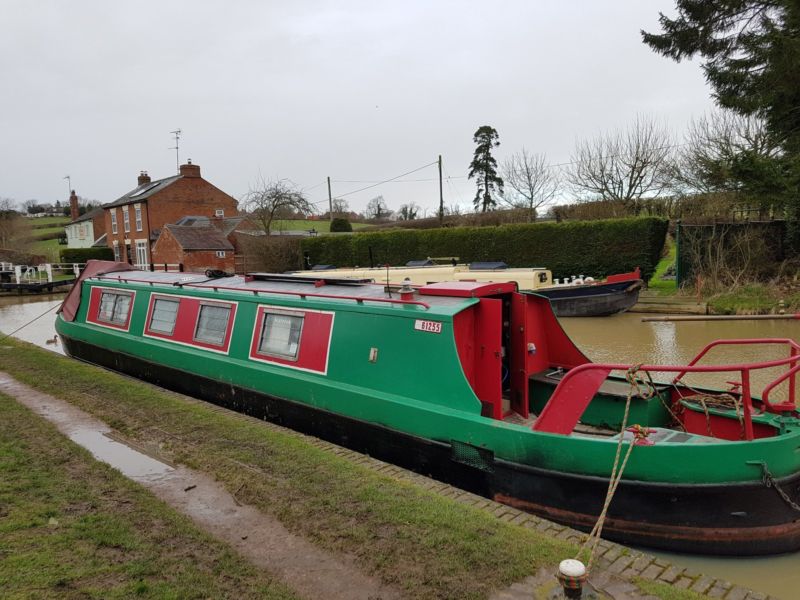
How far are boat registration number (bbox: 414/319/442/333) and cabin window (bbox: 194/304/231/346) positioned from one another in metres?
3.07

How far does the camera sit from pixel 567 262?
802 inches

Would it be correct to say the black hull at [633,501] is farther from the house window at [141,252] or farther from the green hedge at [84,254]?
the green hedge at [84,254]

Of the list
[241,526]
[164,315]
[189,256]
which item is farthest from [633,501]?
[189,256]

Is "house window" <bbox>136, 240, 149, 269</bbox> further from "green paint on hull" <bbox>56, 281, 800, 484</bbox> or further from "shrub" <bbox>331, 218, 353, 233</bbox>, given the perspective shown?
"green paint on hull" <bbox>56, 281, 800, 484</bbox>

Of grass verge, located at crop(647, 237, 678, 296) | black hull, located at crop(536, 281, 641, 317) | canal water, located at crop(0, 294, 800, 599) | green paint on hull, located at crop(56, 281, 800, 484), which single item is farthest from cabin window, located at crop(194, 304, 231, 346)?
grass verge, located at crop(647, 237, 678, 296)

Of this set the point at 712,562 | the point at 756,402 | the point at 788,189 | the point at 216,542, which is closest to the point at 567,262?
the point at 788,189

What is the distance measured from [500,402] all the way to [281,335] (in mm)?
2697

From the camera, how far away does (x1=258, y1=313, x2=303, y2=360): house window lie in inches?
245

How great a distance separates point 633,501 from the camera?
4004mm

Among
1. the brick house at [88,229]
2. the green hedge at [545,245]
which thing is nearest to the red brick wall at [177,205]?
the brick house at [88,229]

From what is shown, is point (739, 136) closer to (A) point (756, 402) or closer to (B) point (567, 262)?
(B) point (567, 262)

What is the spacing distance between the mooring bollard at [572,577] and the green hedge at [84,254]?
41634 millimetres

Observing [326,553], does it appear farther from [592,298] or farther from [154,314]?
[592,298]

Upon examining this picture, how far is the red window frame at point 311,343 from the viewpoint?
19.2 feet
